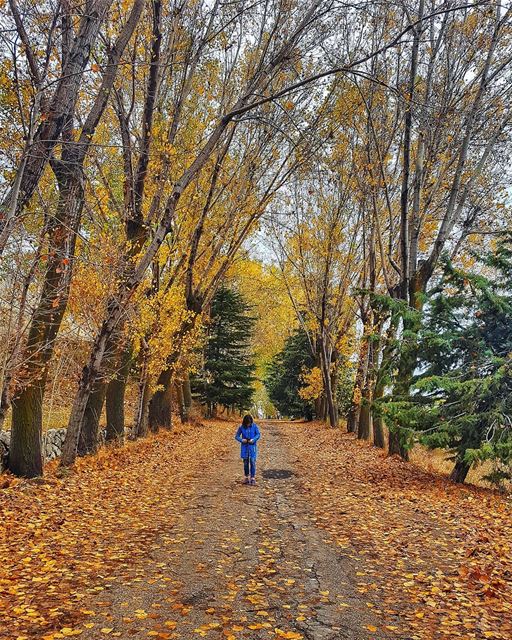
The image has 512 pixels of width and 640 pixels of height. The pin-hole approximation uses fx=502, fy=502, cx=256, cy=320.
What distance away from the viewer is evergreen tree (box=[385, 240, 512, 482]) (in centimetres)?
975

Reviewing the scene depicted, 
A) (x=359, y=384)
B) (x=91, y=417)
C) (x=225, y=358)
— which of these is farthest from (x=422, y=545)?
(x=225, y=358)

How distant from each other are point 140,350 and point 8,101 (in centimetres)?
982

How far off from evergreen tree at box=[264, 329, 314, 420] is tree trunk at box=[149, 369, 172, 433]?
49.5 feet

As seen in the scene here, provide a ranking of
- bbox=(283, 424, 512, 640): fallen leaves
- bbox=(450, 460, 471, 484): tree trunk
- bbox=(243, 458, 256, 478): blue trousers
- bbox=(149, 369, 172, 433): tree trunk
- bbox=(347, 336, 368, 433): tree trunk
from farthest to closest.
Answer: bbox=(347, 336, 368, 433): tree trunk < bbox=(149, 369, 172, 433): tree trunk < bbox=(450, 460, 471, 484): tree trunk < bbox=(243, 458, 256, 478): blue trousers < bbox=(283, 424, 512, 640): fallen leaves

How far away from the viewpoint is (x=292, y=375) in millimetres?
37688

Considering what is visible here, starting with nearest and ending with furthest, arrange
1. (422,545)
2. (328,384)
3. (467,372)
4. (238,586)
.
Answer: (238,586) < (422,545) < (467,372) < (328,384)

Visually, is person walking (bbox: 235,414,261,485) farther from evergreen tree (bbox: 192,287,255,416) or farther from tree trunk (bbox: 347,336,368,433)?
evergreen tree (bbox: 192,287,255,416)

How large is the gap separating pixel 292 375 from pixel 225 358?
727cm

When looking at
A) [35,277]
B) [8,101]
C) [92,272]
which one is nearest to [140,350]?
[92,272]

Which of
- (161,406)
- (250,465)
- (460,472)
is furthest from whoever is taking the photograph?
(161,406)

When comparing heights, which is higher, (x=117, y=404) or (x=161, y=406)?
(x=117, y=404)

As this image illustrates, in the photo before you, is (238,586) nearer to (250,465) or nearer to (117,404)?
(250,465)

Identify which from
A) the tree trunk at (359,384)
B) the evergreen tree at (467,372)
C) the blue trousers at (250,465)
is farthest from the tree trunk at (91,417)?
the tree trunk at (359,384)

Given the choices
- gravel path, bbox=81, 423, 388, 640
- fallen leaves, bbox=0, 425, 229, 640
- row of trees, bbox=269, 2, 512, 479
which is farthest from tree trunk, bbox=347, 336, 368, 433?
gravel path, bbox=81, 423, 388, 640
